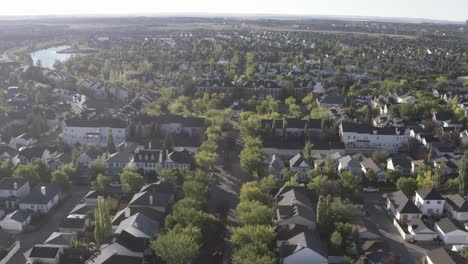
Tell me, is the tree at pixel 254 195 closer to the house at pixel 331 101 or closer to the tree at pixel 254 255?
the tree at pixel 254 255

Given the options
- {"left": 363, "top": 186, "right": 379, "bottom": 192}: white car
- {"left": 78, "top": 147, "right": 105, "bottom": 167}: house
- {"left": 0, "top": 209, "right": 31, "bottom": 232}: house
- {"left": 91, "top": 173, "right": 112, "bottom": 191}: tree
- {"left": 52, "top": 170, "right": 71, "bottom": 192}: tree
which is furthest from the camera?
{"left": 78, "top": 147, "right": 105, "bottom": 167}: house

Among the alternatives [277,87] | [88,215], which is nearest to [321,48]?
[277,87]

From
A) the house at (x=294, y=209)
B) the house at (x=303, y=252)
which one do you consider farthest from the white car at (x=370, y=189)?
the house at (x=303, y=252)

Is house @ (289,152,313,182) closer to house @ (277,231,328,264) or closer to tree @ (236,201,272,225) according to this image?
tree @ (236,201,272,225)

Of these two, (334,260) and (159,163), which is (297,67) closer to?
(159,163)

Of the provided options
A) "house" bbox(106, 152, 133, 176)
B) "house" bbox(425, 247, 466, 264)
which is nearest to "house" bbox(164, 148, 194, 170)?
"house" bbox(106, 152, 133, 176)

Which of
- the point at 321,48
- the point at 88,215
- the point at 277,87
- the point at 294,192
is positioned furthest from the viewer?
the point at 321,48
